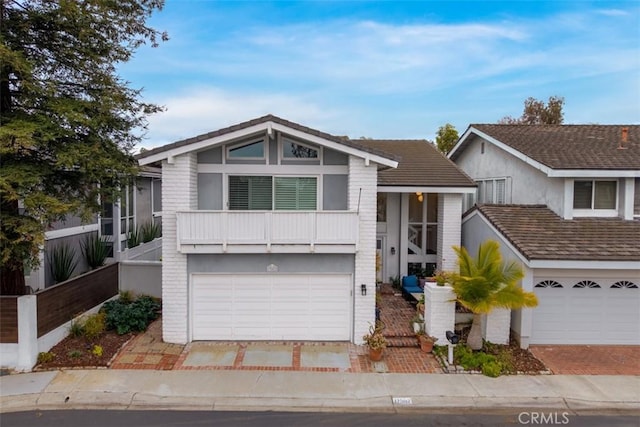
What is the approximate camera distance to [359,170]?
1077cm

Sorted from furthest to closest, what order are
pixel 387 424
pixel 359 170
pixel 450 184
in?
pixel 450 184, pixel 359 170, pixel 387 424

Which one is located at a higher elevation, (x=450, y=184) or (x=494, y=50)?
(x=494, y=50)

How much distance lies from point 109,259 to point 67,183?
562 cm

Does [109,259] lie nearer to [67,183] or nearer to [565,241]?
[67,183]

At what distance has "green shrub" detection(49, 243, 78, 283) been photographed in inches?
458

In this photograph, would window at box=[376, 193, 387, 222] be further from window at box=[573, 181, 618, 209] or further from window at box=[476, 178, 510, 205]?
window at box=[573, 181, 618, 209]

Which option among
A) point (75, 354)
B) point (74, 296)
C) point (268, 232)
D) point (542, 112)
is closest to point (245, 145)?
point (268, 232)

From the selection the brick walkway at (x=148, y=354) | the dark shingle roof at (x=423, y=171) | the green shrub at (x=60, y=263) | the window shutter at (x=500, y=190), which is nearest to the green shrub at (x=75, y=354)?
the brick walkway at (x=148, y=354)

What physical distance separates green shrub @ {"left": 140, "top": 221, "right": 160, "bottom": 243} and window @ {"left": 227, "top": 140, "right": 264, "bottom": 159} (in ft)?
26.8

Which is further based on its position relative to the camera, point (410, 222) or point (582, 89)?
point (582, 89)

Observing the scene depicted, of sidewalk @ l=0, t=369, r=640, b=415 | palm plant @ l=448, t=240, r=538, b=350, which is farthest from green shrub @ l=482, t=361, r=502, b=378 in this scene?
palm plant @ l=448, t=240, r=538, b=350

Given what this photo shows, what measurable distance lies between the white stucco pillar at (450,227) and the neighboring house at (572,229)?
480 millimetres

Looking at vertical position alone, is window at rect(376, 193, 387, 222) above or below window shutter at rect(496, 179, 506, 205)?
below

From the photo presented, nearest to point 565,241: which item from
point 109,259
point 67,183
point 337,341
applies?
point 337,341
